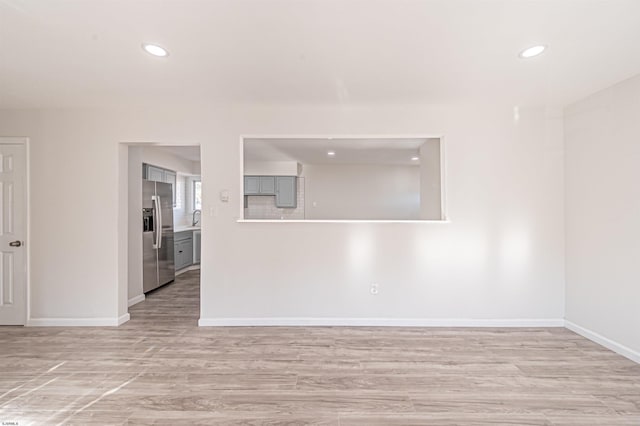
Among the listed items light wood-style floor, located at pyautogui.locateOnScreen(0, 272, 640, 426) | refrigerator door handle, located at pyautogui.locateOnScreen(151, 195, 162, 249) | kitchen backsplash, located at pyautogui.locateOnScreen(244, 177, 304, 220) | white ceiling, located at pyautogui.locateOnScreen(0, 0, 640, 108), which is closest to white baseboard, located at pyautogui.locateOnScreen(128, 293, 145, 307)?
refrigerator door handle, located at pyautogui.locateOnScreen(151, 195, 162, 249)

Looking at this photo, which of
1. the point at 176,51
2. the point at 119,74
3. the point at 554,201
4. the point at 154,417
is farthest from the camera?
the point at 554,201

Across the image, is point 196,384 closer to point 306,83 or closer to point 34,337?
point 34,337

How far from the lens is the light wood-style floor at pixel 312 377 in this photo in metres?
1.95

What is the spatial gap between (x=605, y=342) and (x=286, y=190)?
5447 millimetres

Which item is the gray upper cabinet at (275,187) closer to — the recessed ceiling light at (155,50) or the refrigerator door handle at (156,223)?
the refrigerator door handle at (156,223)

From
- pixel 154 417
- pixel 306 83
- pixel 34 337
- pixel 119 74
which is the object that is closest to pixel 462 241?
pixel 306 83

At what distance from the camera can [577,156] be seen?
3.21 m

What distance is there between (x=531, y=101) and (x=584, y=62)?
2.89 feet

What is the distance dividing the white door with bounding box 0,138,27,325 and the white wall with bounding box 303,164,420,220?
16.3 feet

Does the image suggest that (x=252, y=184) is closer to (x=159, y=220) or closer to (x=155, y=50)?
(x=159, y=220)

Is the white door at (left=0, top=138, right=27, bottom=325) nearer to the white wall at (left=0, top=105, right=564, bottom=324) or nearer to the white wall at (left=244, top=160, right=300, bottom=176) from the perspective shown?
the white wall at (left=0, top=105, right=564, bottom=324)

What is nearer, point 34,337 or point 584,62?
point 584,62

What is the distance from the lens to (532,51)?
7.29 ft

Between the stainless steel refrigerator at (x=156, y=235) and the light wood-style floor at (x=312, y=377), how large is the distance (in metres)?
1.51
